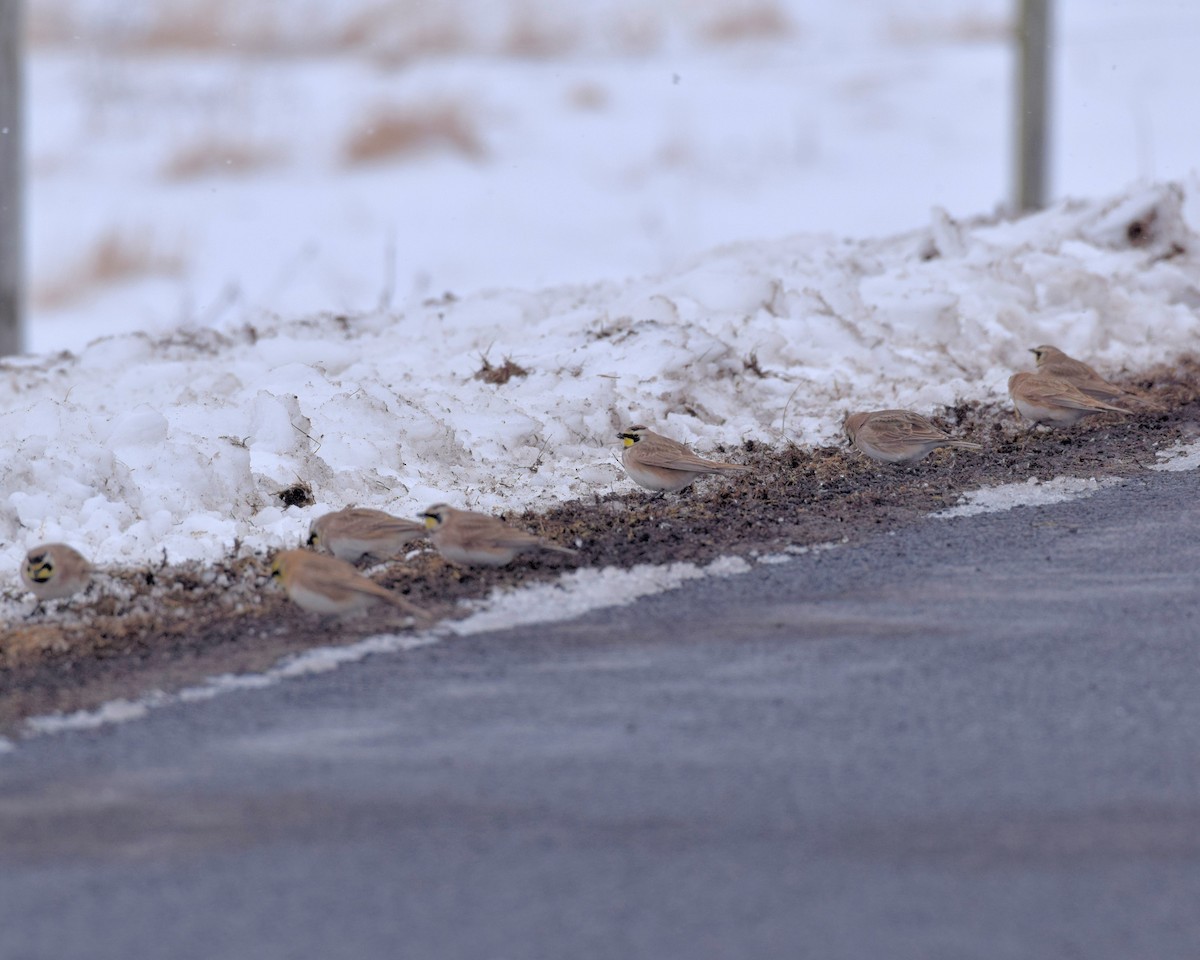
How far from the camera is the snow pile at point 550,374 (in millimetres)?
6871

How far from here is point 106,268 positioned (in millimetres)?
18891

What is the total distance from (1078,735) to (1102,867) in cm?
77

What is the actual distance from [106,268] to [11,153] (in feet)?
27.6

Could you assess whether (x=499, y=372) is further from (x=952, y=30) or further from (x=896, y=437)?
(x=952, y=30)

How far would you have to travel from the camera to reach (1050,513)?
6.59 meters

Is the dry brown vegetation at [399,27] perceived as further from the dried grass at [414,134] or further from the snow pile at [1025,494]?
the snow pile at [1025,494]

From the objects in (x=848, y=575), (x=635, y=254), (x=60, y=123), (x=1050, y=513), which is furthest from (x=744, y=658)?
(x=60, y=123)

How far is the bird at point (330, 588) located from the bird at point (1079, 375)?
12.9 ft

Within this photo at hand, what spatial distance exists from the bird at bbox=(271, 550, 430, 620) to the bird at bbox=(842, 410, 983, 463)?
8.53ft

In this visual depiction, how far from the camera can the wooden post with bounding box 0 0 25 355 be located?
1066cm

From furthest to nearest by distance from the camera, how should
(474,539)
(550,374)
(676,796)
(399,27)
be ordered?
(399,27)
(550,374)
(474,539)
(676,796)

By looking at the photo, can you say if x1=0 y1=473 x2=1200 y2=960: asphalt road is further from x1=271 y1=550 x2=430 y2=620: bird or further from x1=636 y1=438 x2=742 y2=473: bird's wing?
x1=636 y1=438 x2=742 y2=473: bird's wing

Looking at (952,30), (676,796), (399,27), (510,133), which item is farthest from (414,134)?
(676,796)

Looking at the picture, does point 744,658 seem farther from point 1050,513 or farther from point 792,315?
point 792,315
